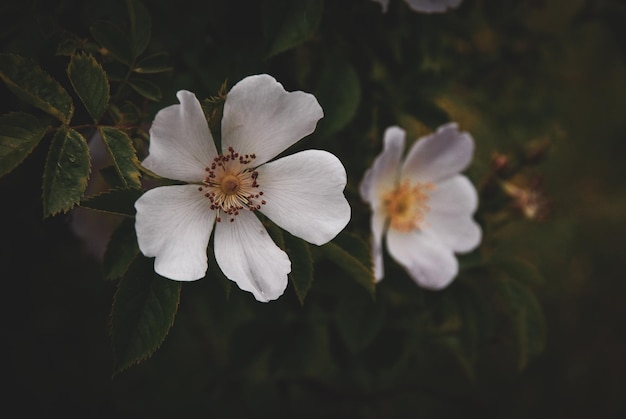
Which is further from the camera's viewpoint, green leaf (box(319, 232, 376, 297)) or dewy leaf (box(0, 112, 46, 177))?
green leaf (box(319, 232, 376, 297))

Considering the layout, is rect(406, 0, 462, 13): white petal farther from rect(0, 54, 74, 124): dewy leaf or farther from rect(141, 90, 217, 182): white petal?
rect(0, 54, 74, 124): dewy leaf

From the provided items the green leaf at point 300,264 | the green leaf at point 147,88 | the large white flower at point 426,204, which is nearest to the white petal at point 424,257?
the large white flower at point 426,204

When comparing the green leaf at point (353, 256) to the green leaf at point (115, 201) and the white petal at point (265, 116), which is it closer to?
the white petal at point (265, 116)

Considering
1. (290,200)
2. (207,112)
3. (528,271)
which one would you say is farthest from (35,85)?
(528,271)

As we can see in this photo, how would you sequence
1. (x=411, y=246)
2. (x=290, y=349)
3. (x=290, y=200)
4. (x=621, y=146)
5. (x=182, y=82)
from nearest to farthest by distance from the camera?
(x=290, y=200), (x=182, y=82), (x=411, y=246), (x=290, y=349), (x=621, y=146)

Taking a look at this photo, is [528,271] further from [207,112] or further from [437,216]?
[207,112]

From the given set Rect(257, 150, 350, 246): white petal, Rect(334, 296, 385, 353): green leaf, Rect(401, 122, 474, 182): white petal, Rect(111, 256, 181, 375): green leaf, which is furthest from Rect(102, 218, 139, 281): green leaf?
Rect(401, 122, 474, 182): white petal
